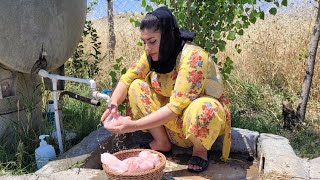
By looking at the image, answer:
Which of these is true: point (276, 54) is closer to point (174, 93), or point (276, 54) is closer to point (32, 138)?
point (174, 93)

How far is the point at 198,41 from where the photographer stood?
3742mm

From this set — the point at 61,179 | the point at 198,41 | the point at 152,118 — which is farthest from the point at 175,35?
the point at 61,179

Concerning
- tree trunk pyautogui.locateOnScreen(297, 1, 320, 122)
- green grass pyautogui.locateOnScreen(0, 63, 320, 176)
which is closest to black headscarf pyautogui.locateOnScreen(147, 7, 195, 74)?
green grass pyautogui.locateOnScreen(0, 63, 320, 176)

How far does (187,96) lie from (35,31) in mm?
1179

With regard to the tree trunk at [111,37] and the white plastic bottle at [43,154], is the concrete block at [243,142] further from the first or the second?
the tree trunk at [111,37]

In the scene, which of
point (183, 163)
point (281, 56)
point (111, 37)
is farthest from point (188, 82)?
point (111, 37)

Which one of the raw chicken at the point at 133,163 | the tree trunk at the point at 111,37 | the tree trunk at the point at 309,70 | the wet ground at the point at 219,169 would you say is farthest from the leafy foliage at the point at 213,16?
the tree trunk at the point at 111,37

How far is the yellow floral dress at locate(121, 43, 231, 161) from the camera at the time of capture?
2.71 metres

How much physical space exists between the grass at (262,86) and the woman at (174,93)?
744 millimetres

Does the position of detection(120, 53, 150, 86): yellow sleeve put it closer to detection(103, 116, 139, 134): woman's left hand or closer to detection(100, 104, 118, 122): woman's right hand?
detection(100, 104, 118, 122): woman's right hand

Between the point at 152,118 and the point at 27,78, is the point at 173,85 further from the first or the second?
the point at 27,78

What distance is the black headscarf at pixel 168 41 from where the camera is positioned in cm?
272

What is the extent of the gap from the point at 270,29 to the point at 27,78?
3390mm

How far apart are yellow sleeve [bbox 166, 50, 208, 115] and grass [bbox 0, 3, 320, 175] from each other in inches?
41.7
